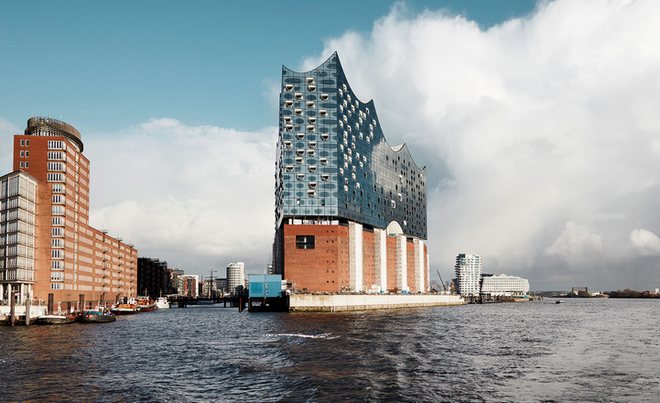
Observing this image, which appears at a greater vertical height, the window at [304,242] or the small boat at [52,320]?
the window at [304,242]

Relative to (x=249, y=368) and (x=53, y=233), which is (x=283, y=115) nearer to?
(x=53, y=233)

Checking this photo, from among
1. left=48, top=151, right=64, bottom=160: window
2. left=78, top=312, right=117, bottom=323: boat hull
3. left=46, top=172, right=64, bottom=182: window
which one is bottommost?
left=78, top=312, right=117, bottom=323: boat hull

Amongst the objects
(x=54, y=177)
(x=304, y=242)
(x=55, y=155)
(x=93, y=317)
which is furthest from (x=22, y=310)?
(x=304, y=242)

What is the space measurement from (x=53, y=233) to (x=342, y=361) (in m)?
119

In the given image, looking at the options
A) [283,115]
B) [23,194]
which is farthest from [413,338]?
[283,115]

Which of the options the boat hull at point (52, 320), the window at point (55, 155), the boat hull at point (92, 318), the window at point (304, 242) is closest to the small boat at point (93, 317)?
the boat hull at point (92, 318)

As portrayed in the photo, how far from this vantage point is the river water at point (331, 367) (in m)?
48.0

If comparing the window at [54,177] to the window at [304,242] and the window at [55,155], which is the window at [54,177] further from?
the window at [304,242]

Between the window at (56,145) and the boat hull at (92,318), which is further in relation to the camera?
the window at (56,145)

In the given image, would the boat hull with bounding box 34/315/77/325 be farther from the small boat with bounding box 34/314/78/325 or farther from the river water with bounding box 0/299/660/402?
the river water with bounding box 0/299/660/402

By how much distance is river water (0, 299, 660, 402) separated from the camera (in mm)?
48000

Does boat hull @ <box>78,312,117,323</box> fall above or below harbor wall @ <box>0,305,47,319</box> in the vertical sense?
below

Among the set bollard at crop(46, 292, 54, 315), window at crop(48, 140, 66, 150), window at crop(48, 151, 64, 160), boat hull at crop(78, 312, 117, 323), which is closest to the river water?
boat hull at crop(78, 312, 117, 323)

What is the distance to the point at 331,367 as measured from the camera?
6122 cm
